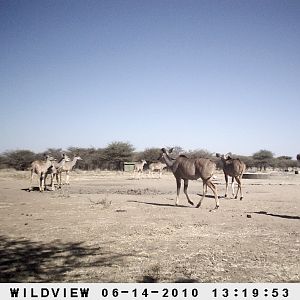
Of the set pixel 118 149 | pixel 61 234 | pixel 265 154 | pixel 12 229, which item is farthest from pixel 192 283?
pixel 265 154

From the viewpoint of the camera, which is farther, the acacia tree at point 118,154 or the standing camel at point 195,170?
the acacia tree at point 118,154

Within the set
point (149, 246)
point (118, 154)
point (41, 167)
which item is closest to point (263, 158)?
point (118, 154)

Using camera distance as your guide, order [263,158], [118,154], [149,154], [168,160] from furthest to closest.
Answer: [263,158] → [149,154] → [118,154] → [168,160]

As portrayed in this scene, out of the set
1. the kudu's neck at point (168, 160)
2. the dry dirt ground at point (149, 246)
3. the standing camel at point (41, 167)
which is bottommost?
the dry dirt ground at point (149, 246)

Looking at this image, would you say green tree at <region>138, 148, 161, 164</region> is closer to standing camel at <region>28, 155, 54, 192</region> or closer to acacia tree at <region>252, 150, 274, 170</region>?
acacia tree at <region>252, 150, 274, 170</region>

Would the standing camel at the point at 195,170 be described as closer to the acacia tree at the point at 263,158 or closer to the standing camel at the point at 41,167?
the standing camel at the point at 41,167

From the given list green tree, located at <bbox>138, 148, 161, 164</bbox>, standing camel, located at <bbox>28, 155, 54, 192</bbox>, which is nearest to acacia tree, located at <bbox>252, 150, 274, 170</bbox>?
green tree, located at <bbox>138, 148, 161, 164</bbox>

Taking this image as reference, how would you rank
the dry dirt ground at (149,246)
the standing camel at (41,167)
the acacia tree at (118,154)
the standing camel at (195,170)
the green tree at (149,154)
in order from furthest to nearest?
the green tree at (149,154) → the acacia tree at (118,154) → the standing camel at (41,167) → the standing camel at (195,170) → the dry dirt ground at (149,246)

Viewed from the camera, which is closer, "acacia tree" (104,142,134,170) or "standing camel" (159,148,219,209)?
"standing camel" (159,148,219,209)

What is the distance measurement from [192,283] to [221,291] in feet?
1.34

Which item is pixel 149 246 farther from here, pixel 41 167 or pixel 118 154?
pixel 118 154

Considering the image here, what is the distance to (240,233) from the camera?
27.3 ft

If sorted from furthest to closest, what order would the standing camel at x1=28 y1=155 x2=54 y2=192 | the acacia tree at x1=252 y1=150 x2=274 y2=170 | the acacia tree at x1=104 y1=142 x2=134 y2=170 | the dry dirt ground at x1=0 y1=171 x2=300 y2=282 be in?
the acacia tree at x1=252 y1=150 x2=274 y2=170 → the acacia tree at x1=104 y1=142 x2=134 y2=170 → the standing camel at x1=28 y1=155 x2=54 y2=192 → the dry dirt ground at x1=0 y1=171 x2=300 y2=282

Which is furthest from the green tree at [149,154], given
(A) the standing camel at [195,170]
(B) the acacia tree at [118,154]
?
(A) the standing camel at [195,170]
